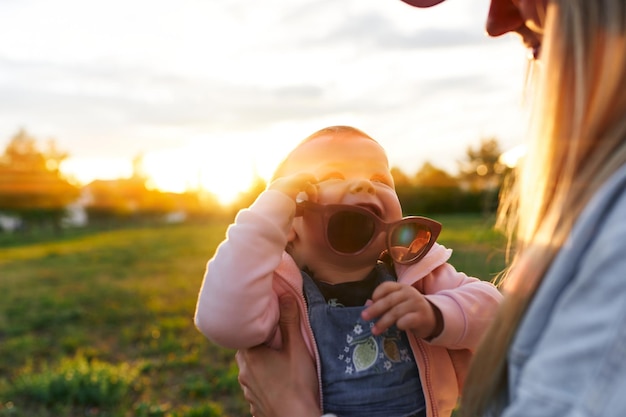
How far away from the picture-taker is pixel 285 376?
1.67 meters

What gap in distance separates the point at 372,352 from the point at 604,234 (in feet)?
2.95

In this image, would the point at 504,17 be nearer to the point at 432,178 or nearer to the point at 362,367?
the point at 362,367

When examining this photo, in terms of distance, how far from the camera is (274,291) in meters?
1.75

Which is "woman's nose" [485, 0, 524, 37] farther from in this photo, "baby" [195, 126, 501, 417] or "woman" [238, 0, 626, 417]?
"baby" [195, 126, 501, 417]

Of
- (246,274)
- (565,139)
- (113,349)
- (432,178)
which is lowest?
(432,178)

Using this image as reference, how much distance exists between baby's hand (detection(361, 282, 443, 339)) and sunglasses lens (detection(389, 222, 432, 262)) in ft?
0.51

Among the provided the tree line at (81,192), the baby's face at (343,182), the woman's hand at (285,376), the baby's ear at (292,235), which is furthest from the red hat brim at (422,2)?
the tree line at (81,192)

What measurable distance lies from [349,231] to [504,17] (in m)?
0.62

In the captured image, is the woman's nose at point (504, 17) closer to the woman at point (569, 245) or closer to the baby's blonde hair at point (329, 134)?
the woman at point (569, 245)

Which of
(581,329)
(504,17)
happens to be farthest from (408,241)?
(581,329)

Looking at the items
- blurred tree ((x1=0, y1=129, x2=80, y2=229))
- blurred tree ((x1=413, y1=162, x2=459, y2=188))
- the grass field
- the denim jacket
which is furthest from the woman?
blurred tree ((x1=0, y1=129, x2=80, y2=229))

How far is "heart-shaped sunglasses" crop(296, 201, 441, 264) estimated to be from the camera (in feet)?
5.36

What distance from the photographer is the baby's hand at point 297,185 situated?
1.68m

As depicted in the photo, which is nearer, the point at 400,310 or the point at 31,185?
the point at 400,310
